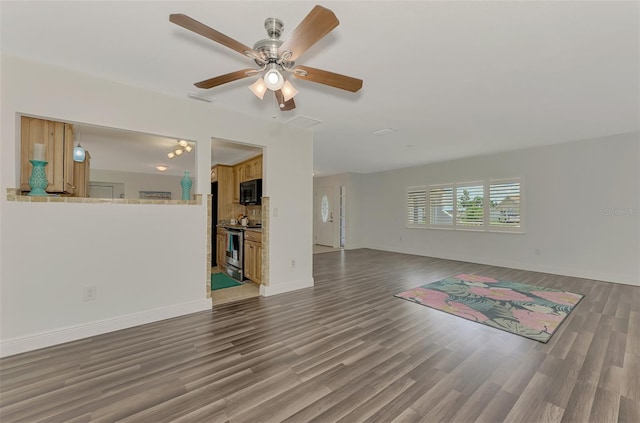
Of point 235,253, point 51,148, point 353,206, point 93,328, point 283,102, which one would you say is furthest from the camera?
point 353,206

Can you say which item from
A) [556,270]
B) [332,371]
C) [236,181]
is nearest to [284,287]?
[332,371]

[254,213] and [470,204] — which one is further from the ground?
[470,204]

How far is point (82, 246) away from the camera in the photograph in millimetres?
2598

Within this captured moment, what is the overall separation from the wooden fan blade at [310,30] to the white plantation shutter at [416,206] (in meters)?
6.56

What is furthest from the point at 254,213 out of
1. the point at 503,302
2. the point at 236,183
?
Answer: the point at 503,302

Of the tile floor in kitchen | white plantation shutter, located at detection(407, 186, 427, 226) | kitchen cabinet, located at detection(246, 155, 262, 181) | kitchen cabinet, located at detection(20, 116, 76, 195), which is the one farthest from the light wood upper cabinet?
white plantation shutter, located at detection(407, 186, 427, 226)

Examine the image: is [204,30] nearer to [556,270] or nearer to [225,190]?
[225,190]

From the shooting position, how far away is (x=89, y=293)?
103 inches

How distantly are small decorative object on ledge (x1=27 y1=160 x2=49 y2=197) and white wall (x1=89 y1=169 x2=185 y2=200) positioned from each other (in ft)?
19.2

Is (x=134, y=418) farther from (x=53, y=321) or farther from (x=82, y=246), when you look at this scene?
(x=82, y=246)

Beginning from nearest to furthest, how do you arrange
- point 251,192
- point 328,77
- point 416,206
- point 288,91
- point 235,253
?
1. point 328,77
2. point 288,91
3. point 235,253
4. point 251,192
5. point 416,206

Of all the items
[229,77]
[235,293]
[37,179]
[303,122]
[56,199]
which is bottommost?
[235,293]

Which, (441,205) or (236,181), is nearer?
(236,181)

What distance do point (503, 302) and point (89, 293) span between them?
501 centimetres
